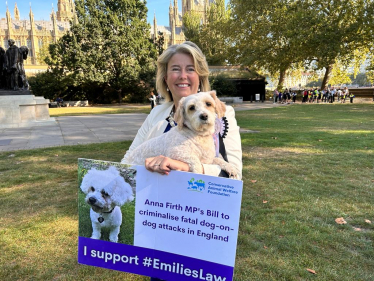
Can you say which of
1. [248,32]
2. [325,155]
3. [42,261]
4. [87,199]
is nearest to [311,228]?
[87,199]

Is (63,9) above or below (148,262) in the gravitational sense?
above

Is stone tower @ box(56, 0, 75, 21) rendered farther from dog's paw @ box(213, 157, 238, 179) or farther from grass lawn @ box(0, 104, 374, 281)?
dog's paw @ box(213, 157, 238, 179)

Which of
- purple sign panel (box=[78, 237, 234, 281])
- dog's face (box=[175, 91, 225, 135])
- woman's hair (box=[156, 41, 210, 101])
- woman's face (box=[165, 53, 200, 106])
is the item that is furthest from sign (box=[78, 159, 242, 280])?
woman's hair (box=[156, 41, 210, 101])

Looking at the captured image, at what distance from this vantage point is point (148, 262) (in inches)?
69.9

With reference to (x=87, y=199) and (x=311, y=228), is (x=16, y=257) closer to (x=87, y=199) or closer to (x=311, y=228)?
(x=87, y=199)

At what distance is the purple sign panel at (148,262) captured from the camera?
1.64 m

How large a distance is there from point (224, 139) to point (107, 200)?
39.8 inches

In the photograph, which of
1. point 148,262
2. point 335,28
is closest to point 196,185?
point 148,262

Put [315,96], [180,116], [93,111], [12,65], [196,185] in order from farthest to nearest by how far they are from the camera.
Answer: [315,96] < [93,111] < [12,65] < [180,116] < [196,185]

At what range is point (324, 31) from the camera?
27234 millimetres

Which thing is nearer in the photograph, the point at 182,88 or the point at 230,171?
the point at 230,171

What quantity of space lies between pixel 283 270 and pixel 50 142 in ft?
30.7

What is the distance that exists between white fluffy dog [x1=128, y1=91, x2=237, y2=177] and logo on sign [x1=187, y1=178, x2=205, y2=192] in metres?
0.21

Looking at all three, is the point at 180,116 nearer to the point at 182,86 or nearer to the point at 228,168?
the point at 182,86
